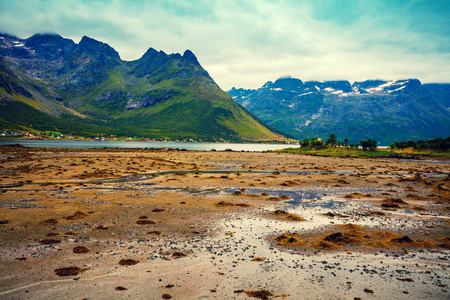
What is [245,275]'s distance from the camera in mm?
11664

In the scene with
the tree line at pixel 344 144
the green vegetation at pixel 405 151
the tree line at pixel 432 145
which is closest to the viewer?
the green vegetation at pixel 405 151

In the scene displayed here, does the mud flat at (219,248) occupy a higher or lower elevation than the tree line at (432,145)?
lower

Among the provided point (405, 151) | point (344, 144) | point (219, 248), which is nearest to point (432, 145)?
point (405, 151)

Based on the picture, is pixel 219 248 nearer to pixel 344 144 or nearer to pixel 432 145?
pixel 432 145

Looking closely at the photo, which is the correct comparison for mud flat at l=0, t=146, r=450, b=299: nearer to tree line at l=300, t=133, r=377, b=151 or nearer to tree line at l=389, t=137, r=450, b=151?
tree line at l=300, t=133, r=377, b=151

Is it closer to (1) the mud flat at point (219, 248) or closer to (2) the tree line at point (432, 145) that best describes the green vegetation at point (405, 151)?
(2) the tree line at point (432, 145)

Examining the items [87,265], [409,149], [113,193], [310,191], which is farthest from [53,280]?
[409,149]

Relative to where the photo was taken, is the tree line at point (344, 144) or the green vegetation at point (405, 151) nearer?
the green vegetation at point (405, 151)

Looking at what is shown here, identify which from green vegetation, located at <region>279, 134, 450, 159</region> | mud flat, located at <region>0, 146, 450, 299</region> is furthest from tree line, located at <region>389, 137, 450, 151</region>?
mud flat, located at <region>0, 146, 450, 299</region>

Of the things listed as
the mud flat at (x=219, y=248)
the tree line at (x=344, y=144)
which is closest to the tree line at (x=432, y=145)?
the tree line at (x=344, y=144)

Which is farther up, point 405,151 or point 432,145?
point 432,145

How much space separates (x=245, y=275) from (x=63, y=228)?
14689 millimetres

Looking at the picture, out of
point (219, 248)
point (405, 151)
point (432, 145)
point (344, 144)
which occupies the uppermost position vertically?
point (432, 145)

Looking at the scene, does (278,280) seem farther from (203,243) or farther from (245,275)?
(203,243)
